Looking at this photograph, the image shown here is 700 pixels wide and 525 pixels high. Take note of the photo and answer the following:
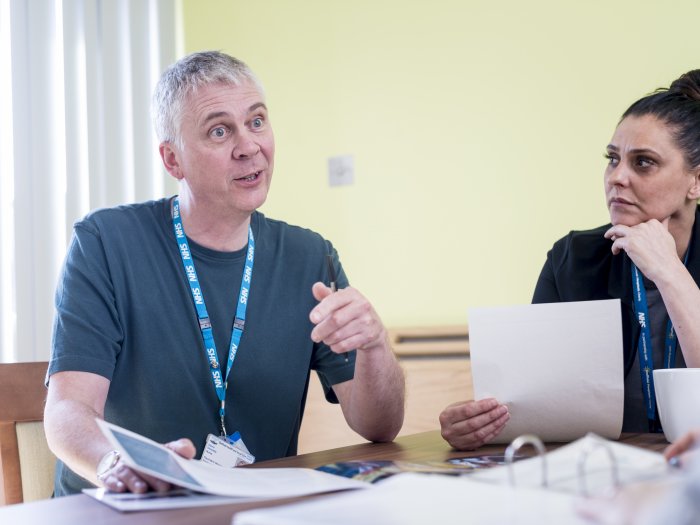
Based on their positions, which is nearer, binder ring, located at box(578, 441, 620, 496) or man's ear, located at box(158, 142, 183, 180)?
binder ring, located at box(578, 441, 620, 496)

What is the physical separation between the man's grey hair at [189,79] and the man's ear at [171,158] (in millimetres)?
16

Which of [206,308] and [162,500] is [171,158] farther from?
[162,500]

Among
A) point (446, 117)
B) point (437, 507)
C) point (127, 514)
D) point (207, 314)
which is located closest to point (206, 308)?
point (207, 314)

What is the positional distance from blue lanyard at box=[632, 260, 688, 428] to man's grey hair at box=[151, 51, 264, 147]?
3.03ft

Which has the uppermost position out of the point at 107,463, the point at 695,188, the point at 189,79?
the point at 189,79

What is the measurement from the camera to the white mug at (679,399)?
3.76 feet

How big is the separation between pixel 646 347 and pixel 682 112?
57 centimetres

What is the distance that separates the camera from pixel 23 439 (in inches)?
57.2

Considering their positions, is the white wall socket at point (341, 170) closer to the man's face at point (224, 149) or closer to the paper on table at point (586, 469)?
the man's face at point (224, 149)

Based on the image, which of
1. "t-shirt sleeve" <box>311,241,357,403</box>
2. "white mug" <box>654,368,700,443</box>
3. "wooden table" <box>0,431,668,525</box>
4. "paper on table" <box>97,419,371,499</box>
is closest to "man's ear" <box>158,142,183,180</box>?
"t-shirt sleeve" <box>311,241,357,403</box>

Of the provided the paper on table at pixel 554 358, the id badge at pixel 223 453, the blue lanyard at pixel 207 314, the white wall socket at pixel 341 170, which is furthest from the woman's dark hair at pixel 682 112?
the white wall socket at pixel 341 170

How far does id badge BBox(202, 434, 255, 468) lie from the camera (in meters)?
1.40

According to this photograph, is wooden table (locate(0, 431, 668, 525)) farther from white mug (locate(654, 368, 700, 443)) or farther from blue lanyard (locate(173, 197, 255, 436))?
blue lanyard (locate(173, 197, 255, 436))

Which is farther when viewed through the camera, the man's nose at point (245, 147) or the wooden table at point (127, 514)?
the man's nose at point (245, 147)
